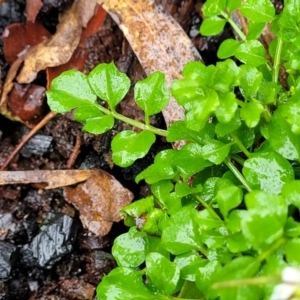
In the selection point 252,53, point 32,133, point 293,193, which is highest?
point 252,53

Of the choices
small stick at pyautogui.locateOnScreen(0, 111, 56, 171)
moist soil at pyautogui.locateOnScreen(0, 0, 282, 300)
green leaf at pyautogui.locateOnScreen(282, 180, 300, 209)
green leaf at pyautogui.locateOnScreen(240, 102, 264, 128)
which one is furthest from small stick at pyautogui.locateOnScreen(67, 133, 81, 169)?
green leaf at pyautogui.locateOnScreen(282, 180, 300, 209)

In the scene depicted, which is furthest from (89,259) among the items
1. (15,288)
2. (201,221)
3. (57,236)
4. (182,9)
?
(182,9)

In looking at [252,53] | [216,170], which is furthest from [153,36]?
[216,170]

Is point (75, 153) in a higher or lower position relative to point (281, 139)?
lower

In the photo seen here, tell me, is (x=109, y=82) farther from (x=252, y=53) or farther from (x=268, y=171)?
(x=268, y=171)

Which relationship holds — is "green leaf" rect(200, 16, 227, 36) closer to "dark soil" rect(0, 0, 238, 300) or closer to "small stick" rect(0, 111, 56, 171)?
"dark soil" rect(0, 0, 238, 300)

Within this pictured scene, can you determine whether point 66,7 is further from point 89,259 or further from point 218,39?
point 89,259

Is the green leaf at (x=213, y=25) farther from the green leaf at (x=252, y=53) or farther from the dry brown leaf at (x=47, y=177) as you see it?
the dry brown leaf at (x=47, y=177)
